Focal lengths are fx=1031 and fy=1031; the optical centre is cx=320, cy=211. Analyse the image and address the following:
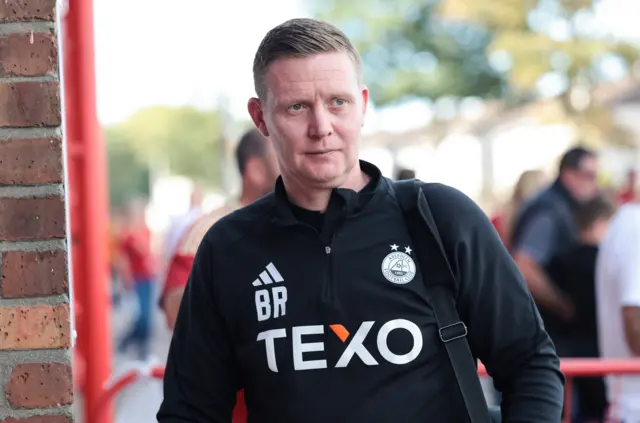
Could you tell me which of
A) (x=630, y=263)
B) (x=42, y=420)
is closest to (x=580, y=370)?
(x=630, y=263)

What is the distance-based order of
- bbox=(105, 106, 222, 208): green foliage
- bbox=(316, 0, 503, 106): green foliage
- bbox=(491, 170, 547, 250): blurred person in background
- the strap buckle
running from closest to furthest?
the strap buckle < bbox=(491, 170, 547, 250): blurred person in background < bbox=(316, 0, 503, 106): green foliage < bbox=(105, 106, 222, 208): green foliage

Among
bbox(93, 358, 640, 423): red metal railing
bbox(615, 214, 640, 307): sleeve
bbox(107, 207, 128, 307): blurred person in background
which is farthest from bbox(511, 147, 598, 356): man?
bbox(107, 207, 128, 307): blurred person in background

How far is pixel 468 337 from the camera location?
7.52 feet

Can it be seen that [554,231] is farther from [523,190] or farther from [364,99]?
[364,99]

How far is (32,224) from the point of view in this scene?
2.12 meters

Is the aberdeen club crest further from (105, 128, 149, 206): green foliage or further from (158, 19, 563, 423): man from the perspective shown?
(105, 128, 149, 206): green foliage

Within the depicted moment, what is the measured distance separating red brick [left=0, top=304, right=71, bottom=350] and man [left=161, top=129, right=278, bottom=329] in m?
2.16

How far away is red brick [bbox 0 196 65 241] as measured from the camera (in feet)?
6.95

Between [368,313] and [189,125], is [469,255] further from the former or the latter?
[189,125]

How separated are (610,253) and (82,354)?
3.01 meters

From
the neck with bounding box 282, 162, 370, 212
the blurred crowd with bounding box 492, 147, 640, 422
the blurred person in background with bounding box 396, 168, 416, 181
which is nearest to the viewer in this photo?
the neck with bounding box 282, 162, 370, 212

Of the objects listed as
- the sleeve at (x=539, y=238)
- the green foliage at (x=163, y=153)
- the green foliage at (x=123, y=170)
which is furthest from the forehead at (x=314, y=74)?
the green foliage at (x=163, y=153)

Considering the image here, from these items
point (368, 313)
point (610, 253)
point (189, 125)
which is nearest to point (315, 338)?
point (368, 313)

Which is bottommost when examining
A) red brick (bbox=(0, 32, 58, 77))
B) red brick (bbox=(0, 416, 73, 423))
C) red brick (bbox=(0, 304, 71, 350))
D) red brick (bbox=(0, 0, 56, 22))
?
red brick (bbox=(0, 416, 73, 423))
